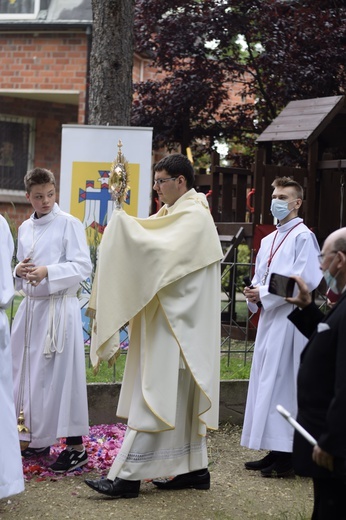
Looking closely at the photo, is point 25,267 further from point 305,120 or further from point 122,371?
point 305,120

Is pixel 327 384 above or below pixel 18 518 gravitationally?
above

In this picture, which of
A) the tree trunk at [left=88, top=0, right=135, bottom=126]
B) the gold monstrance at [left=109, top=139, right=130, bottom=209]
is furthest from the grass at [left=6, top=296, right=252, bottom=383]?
the tree trunk at [left=88, top=0, right=135, bottom=126]

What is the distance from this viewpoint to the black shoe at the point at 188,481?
6559 millimetres

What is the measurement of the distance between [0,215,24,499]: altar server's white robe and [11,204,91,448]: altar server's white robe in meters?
0.99

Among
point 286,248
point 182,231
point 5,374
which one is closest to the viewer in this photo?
point 5,374

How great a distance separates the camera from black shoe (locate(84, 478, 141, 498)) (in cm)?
624

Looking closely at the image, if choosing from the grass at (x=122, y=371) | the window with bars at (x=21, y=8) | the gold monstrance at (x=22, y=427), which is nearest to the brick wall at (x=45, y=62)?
the window with bars at (x=21, y=8)

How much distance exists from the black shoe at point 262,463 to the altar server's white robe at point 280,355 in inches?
6.7

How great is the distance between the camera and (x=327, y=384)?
4254mm

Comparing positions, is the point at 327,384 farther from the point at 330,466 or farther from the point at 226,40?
the point at 226,40

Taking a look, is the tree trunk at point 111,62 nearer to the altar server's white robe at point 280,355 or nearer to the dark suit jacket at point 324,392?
the altar server's white robe at point 280,355

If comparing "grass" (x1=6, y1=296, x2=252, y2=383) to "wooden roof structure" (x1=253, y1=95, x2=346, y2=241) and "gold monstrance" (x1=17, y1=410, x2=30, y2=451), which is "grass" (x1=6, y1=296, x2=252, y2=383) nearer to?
"gold monstrance" (x1=17, y1=410, x2=30, y2=451)

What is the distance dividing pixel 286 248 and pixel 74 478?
229 cm

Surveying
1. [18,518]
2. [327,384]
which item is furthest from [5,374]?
[327,384]
